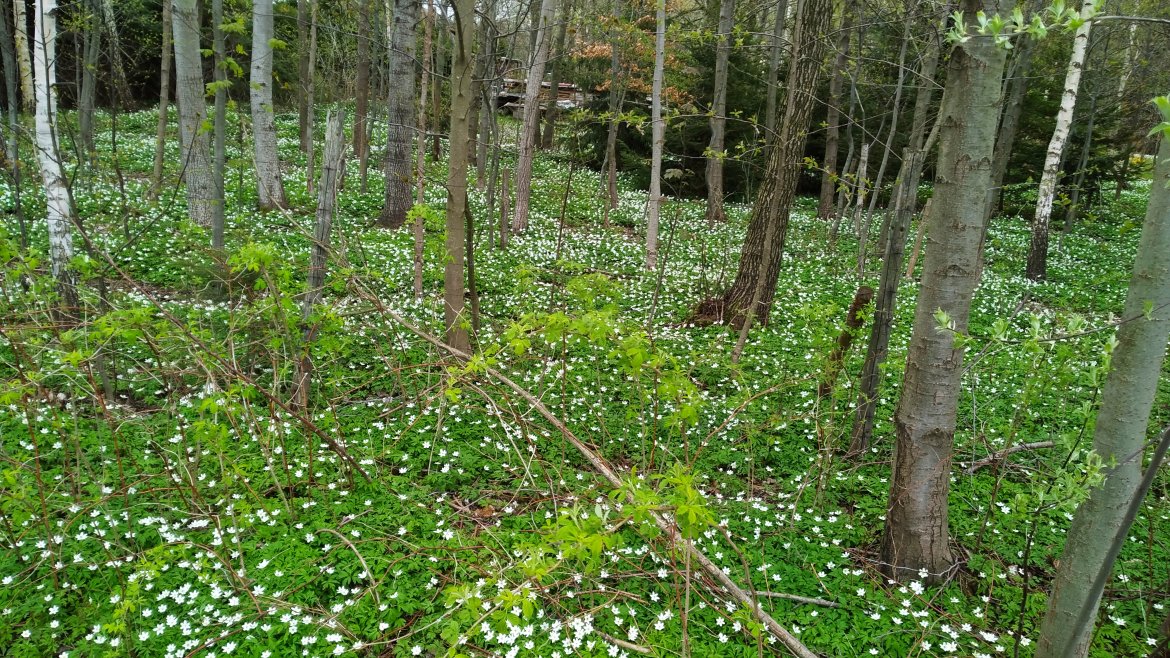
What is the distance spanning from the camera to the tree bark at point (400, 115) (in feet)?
33.7

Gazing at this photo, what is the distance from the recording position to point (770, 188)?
8.00 m

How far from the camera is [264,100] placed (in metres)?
11.1

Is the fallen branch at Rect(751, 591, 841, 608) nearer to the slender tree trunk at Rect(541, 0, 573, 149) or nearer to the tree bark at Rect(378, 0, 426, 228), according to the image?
the tree bark at Rect(378, 0, 426, 228)

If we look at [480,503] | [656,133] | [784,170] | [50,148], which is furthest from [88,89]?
[784,170]

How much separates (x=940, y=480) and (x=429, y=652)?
9.83ft

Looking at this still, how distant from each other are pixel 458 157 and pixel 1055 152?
10885 mm

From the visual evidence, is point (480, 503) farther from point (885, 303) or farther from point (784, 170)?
point (784, 170)

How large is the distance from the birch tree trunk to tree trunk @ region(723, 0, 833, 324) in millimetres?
7288

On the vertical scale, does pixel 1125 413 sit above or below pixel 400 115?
below

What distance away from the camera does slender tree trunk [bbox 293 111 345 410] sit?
16.1ft

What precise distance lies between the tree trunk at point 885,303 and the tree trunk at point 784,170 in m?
1.35

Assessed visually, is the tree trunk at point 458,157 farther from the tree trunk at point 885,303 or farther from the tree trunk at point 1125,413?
the tree trunk at point 1125,413

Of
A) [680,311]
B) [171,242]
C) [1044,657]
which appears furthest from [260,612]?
[171,242]

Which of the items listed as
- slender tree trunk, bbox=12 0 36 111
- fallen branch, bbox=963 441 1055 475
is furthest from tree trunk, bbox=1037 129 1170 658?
slender tree trunk, bbox=12 0 36 111
